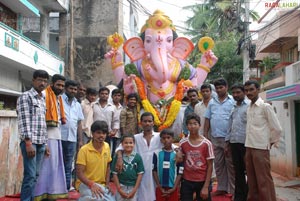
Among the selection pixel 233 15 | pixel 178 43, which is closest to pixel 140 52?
pixel 178 43

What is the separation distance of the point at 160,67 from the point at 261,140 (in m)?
2.81

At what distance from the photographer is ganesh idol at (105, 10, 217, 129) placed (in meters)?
6.57

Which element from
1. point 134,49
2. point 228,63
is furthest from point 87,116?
point 228,63

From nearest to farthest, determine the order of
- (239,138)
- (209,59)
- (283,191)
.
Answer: (239,138) < (209,59) < (283,191)

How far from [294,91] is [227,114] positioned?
3736 millimetres

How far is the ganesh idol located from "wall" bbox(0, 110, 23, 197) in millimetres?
1978

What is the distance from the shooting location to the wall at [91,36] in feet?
54.4

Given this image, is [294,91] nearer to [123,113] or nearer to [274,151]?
[274,151]

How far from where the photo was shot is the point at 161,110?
21.0 feet

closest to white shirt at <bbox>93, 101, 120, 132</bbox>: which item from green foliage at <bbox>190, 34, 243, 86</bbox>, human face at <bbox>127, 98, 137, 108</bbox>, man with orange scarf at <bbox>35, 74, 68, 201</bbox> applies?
human face at <bbox>127, 98, 137, 108</bbox>

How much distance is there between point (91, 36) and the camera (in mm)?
16859

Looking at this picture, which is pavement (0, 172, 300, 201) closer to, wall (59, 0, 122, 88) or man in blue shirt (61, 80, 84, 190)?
man in blue shirt (61, 80, 84, 190)

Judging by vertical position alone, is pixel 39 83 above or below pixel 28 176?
above

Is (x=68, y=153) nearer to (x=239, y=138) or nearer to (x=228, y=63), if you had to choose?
(x=239, y=138)
